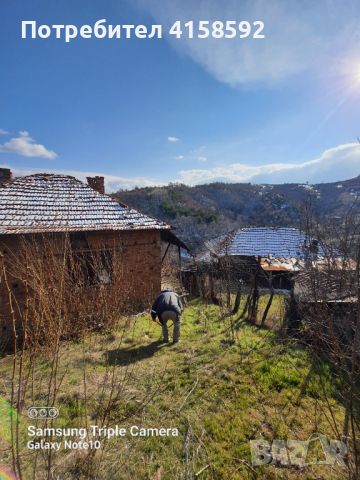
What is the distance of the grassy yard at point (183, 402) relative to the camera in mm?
3562

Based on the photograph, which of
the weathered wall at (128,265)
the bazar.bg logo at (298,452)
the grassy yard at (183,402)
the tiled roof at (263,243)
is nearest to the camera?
the grassy yard at (183,402)

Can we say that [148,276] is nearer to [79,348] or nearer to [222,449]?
[79,348]

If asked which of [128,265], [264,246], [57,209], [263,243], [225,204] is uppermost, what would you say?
[225,204]

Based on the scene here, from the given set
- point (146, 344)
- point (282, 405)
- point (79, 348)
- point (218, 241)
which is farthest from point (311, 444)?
point (218, 241)

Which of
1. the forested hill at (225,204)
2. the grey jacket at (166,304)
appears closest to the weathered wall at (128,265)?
the grey jacket at (166,304)

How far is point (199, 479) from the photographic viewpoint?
138 inches

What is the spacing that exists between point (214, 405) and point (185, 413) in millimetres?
542

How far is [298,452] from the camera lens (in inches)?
159

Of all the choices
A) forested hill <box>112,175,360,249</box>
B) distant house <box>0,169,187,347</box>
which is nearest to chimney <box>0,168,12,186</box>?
distant house <box>0,169,187,347</box>

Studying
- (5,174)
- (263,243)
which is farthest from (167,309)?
(263,243)

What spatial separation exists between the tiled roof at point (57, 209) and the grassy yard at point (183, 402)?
3.65 meters

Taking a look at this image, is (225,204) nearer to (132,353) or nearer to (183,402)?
(132,353)

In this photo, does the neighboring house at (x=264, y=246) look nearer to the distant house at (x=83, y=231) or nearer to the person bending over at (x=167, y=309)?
the distant house at (x=83, y=231)

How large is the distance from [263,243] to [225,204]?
5262 cm
